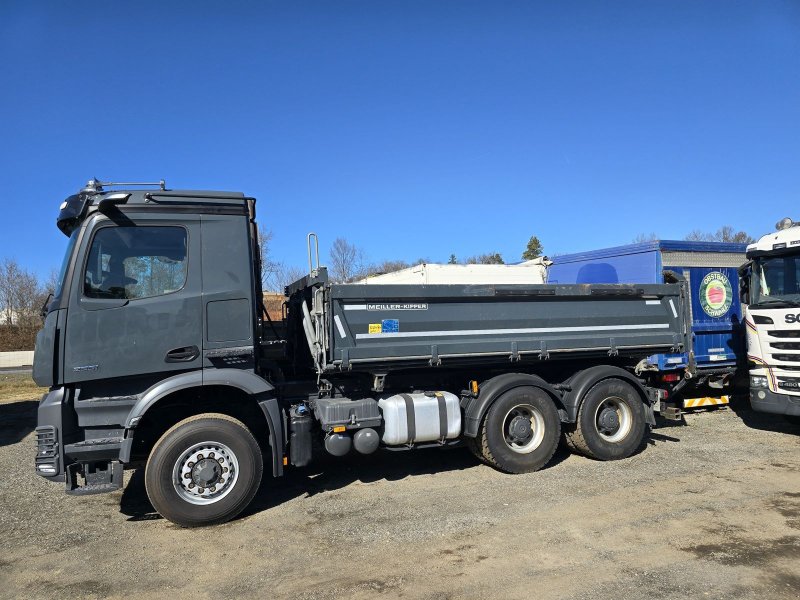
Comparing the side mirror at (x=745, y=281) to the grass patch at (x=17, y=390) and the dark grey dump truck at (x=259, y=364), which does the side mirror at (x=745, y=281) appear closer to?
the dark grey dump truck at (x=259, y=364)

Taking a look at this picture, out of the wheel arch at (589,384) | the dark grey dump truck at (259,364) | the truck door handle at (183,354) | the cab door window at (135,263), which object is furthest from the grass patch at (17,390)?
the wheel arch at (589,384)

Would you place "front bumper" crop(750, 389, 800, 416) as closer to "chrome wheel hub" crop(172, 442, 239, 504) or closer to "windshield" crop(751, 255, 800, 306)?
"windshield" crop(751, 255, 800, 306)

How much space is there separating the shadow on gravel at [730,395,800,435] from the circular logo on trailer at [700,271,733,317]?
188cm

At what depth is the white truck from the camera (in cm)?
824

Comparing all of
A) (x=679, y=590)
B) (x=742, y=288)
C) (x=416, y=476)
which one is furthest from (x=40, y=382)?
(x=742, y=288)

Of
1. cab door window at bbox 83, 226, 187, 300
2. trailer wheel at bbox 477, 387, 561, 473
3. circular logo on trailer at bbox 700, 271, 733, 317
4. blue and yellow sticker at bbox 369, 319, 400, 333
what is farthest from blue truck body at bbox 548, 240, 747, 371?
cab door window at bbox 83, 226, 187, 300

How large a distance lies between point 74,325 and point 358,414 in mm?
2899

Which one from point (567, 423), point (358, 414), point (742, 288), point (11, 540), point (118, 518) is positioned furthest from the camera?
point (742, 288)

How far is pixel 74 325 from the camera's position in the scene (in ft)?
17.1

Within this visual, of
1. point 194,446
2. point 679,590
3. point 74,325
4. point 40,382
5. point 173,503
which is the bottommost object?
point 679,590

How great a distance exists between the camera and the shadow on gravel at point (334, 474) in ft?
19.9

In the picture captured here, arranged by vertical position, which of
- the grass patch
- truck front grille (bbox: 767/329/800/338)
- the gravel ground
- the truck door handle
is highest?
the truck door handle

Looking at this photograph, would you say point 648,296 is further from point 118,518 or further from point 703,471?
point 118,518

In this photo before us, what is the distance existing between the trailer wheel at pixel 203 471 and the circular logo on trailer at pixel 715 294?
809 cm
